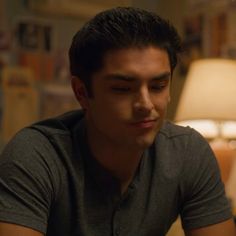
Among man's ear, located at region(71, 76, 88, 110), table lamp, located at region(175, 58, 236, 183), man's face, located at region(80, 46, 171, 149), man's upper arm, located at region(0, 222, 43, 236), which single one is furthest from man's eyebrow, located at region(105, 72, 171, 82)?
table lamp, located at region(175, 58, 236, 183)

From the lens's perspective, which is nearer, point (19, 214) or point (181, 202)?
point (19, 214)

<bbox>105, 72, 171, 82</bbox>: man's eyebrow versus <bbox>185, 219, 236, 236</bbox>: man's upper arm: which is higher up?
<bbox>105, 72, 171, 82</bbox>: man's eyebrow

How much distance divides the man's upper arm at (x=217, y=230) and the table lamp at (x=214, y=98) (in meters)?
0.58

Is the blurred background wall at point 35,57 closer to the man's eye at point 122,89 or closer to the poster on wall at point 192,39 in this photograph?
the poster on wall at point 192,39

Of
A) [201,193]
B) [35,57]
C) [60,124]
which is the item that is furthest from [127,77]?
[35,57]

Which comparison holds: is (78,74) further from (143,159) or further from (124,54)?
(143,159)

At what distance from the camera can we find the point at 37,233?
103 cm

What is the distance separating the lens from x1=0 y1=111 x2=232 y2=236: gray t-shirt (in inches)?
41.8

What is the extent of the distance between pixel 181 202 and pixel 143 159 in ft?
0.46

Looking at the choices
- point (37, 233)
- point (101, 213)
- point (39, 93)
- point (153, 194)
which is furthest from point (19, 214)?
point (39, 93)

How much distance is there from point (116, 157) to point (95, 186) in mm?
82

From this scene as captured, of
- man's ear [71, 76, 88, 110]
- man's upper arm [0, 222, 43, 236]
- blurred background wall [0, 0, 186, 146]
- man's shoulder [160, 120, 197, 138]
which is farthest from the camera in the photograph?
blurred background wall [0, 0, 186, 146]

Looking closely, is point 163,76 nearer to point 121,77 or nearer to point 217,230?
point 121,77

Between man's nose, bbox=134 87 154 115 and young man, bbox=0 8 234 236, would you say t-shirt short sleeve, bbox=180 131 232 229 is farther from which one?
man's nose, bbox=134 87 154 115
